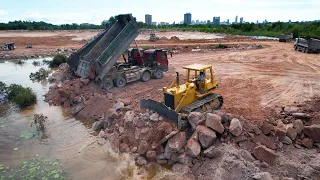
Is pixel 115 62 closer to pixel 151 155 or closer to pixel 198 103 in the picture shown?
pixel 198 103

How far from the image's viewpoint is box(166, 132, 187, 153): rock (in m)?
7.34

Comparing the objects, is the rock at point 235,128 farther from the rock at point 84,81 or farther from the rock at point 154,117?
the rock at point 84,81

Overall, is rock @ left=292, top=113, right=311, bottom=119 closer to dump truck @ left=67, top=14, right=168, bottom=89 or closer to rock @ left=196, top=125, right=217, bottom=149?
rock @ left=196, top=125, right=217, bottom=149

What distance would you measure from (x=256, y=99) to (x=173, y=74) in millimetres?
6481

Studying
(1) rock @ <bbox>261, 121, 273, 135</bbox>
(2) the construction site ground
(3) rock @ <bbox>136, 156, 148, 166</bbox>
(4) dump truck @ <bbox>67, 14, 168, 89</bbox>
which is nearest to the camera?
(1) rock @ <bbox>261, 121, 273, 135</bbox>

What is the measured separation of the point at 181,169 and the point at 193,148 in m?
0.71

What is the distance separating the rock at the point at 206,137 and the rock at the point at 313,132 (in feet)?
9.21

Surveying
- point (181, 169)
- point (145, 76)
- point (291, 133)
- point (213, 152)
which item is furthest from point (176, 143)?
point (145, 76)

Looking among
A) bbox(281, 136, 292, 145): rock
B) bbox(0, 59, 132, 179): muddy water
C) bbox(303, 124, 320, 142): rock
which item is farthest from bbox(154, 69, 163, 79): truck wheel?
bbox(303, 124, 320, 142): rock

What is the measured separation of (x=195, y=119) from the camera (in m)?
7.78

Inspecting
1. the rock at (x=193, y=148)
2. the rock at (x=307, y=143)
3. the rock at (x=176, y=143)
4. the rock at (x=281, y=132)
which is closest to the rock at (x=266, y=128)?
the rock at (x=281, y=132)

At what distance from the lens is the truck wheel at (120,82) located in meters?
13.2

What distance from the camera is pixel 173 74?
1606 centimetres

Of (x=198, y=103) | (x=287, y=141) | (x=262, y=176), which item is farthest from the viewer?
(x=198, y=103)
